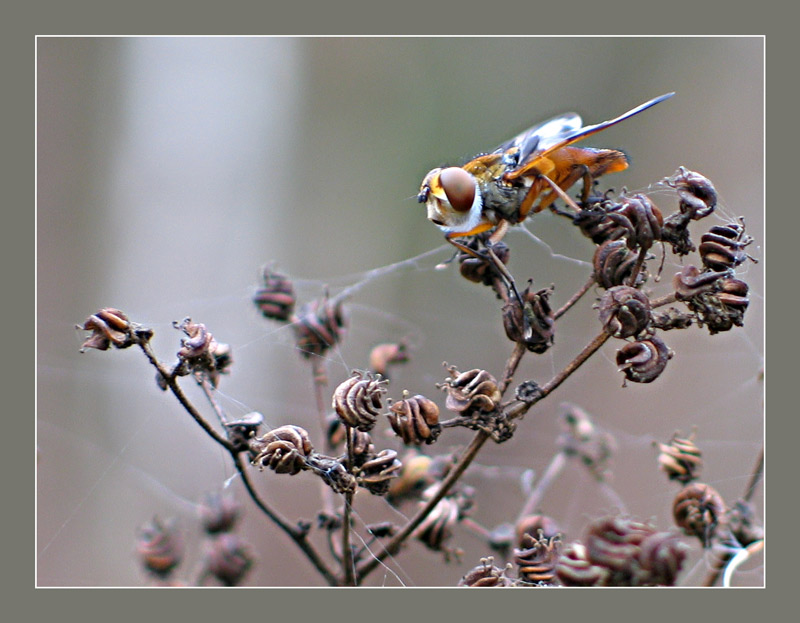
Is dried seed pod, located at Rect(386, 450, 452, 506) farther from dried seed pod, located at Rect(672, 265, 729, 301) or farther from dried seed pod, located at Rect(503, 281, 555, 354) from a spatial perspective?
dried seed pod, located at Rect(672, 265, 729, 301)

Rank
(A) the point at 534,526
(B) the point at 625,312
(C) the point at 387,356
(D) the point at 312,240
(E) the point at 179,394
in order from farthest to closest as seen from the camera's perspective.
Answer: (D) the point at 312,240 → (C) the point at 387,356 → (A) the point at 534,526 → (E) the point at 179,394 → (B) the point at 625,312

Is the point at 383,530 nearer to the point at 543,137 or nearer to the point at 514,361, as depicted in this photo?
the point at 514,361

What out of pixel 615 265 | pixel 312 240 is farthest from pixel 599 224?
pixel 312 240

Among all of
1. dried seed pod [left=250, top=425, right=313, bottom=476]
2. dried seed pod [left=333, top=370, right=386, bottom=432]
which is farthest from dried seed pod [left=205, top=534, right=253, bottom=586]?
dried seed pod [left=333, top=370, right=386, bottom=432]

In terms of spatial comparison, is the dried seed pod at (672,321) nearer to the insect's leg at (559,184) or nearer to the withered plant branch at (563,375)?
the withered plant branch at (563,375)

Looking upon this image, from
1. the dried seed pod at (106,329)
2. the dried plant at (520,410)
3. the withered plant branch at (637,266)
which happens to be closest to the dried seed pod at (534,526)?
the dried plant at (520,410)
